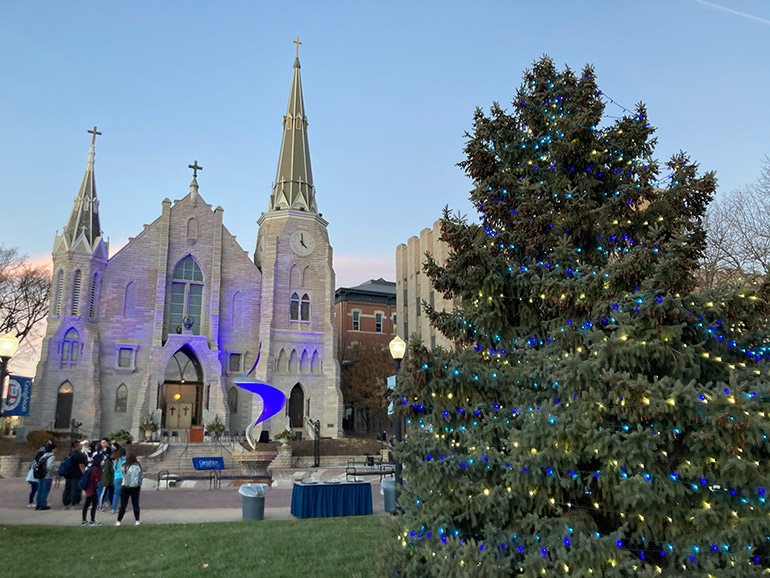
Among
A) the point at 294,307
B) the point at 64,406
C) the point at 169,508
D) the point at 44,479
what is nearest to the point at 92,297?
the point at 64,406

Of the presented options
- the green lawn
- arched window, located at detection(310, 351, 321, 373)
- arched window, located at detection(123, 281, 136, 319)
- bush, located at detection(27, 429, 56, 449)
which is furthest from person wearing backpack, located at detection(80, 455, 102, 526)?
arched window, located at detection(310, 351, 321, 373)

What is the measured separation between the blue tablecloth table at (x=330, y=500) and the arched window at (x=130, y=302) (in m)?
31.6

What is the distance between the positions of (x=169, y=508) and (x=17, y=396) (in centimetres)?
540

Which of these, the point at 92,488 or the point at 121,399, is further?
the point at 121,399

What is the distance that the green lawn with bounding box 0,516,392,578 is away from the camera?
900 centimetres

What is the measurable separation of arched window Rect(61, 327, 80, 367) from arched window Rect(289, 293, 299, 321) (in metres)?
15.2

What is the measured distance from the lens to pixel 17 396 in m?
16.1

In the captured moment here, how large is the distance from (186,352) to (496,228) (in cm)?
3858

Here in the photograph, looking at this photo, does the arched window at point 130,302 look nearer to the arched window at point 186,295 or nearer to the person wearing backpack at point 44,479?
the arched window at point 186,295

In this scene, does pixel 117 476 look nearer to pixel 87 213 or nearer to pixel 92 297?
pixel 92 297

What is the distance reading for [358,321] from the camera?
61062 millimetres

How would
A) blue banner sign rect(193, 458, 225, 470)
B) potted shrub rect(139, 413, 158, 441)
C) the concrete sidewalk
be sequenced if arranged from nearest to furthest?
the concrete sidewalk
blue banner sign rect(193, 458, 225, 470)
potted shrub rect(139, 413, 158, 441)

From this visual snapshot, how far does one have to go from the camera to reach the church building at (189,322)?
39.0m

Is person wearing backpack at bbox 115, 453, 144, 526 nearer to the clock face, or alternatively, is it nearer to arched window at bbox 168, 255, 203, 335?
arched window at bbox 168, 255, 203, 335
